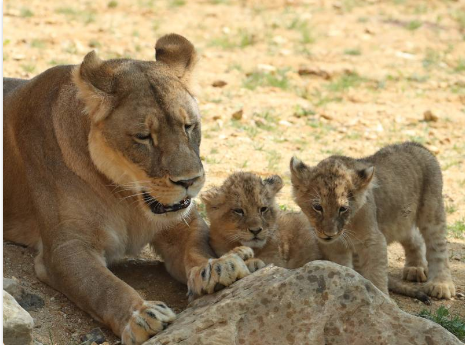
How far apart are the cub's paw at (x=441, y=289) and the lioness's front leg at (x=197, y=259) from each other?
153 centimetres

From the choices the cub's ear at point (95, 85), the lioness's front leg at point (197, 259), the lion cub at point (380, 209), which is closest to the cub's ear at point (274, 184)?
the lion cub at point (380, 209)

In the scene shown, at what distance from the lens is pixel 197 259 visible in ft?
18.1

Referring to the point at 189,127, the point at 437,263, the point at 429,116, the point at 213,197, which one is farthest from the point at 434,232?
the point at 429,116

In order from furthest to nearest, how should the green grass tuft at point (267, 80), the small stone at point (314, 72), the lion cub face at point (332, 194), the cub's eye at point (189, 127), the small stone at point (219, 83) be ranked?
the small stone at point (314, 72), the green grass tuft at point (267, 80), the small stone at point (219, 83), the lion cub face at point (332, 194), the cub's eye at point (189, 127)

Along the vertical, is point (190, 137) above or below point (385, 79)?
above

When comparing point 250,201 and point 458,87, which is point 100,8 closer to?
point 458,87

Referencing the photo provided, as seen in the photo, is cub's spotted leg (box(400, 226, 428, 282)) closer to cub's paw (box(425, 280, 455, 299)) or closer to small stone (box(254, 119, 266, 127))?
cub's paw (box(425, 280, 455, 299))

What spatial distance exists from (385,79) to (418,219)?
5.35 m

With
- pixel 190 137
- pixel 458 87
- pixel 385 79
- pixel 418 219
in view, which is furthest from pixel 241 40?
pixel 190 137

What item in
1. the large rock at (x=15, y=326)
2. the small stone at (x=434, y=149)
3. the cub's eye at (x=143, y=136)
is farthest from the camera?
the small stone at (x=434, y=149)

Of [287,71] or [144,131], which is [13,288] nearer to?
[144,131]

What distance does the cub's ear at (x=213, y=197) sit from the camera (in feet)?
19.6

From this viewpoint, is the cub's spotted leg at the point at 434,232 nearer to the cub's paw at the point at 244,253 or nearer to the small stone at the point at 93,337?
the cub's paw at the point at 244,253

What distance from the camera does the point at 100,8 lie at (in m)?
13.7
